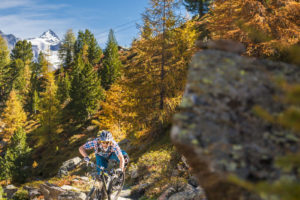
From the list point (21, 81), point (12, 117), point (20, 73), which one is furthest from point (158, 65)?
point (20, 73)

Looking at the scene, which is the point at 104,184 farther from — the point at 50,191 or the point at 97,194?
the point at 50,191

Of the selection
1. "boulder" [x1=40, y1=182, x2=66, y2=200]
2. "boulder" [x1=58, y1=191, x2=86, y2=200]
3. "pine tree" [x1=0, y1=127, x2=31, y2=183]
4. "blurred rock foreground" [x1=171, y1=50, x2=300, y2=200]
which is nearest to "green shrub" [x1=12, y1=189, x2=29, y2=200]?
"boulder" [x1=40, y1=182, x2=66, y2=200]

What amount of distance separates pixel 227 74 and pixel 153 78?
13037 millimetres

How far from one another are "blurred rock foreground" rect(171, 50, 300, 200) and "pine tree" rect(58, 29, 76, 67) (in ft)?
238

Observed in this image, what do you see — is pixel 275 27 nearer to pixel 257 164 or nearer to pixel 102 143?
pixel 102 143

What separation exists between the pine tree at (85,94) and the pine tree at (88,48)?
18759mm

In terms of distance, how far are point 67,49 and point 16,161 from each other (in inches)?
1738

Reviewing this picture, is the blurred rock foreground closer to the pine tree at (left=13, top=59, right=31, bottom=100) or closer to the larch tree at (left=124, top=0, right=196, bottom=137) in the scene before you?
the larch tree at (left=124, top=0, right=196, bottom=137)

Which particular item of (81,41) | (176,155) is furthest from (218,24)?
(81,41)

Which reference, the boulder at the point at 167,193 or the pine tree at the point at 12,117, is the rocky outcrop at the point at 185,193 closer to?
the boulder at the point at 167,193

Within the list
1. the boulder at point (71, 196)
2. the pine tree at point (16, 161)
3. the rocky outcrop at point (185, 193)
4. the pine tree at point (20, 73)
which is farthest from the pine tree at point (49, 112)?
the rocky outcrop at point (185, 193)

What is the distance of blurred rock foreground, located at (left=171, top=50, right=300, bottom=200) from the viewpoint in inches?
64.4

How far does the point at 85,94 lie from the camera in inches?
1551

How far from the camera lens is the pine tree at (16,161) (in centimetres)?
3161
